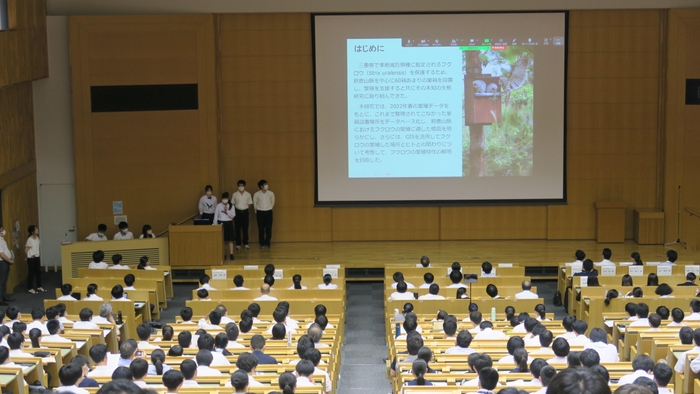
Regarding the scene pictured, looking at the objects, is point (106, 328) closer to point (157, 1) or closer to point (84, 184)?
point (84, 184)

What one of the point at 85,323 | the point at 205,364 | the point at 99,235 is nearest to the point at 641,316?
the point at 205,364

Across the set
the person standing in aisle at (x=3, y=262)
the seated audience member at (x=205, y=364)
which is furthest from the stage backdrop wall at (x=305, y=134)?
the seated audience member at (x=205, y=364)

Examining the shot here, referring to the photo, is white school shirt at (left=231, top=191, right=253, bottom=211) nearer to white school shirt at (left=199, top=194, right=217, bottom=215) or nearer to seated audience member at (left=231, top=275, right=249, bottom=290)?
white school shirt at (left=199, top=194, right=217, bottom=215)

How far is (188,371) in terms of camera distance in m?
7.00

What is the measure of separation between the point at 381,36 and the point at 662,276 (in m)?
6.64

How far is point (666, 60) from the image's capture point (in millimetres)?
16078

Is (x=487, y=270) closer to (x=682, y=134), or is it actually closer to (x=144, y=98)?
(x=682, y=134)

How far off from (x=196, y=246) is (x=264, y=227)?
1.63 meters

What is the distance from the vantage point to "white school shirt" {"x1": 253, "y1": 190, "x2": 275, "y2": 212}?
16.2m

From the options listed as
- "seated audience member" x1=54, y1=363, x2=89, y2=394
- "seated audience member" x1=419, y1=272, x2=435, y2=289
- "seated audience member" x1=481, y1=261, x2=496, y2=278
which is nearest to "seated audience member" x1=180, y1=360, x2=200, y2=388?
"seated audience member" x1=54, y1=363, x2=89, y2=394

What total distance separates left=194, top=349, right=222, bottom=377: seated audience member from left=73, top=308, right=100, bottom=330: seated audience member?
285 centimetres

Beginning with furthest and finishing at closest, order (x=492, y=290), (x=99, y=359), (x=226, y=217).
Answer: (x=226, y=217), (x=492, y=290), (x=99, y=359)

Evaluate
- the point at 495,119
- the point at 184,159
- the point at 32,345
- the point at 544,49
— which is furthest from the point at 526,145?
the point at 32,345

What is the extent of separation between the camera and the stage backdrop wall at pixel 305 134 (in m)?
16.1
